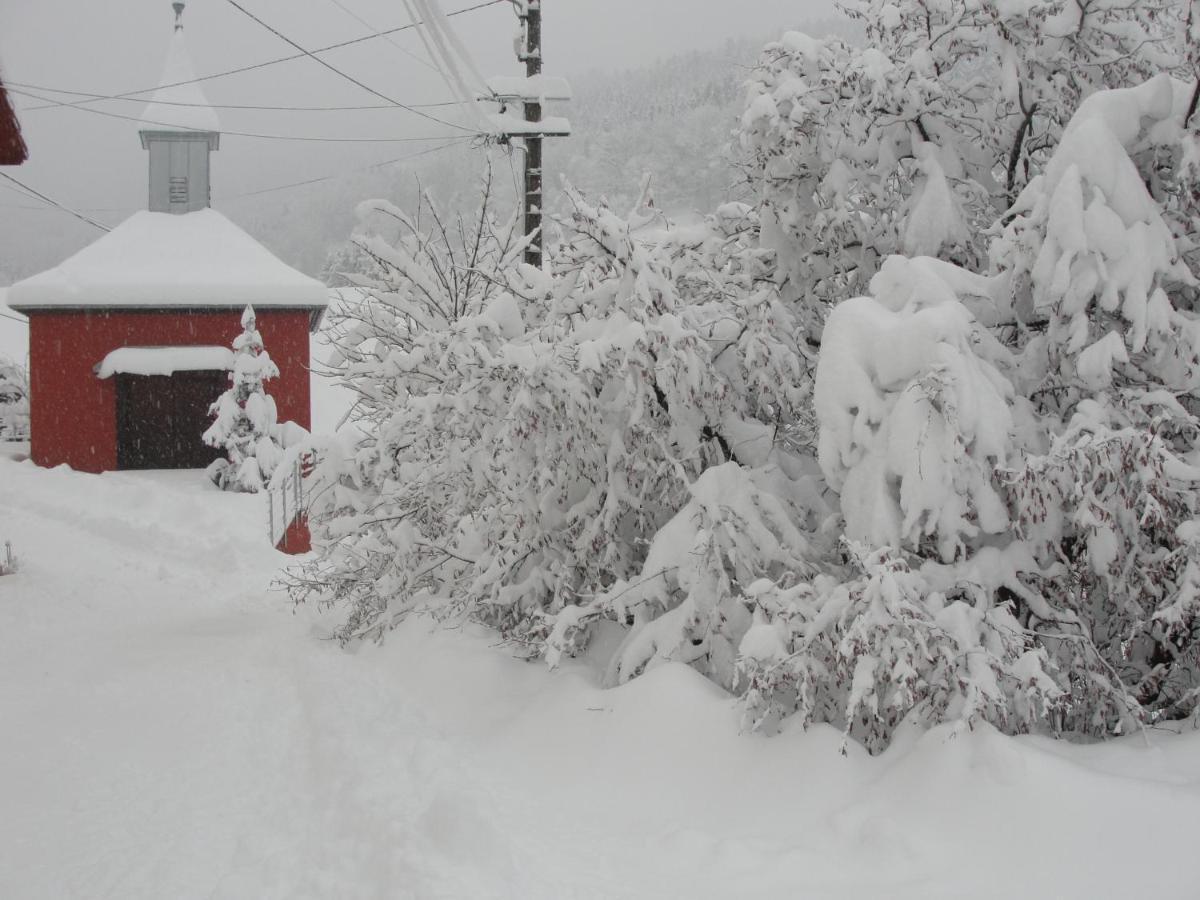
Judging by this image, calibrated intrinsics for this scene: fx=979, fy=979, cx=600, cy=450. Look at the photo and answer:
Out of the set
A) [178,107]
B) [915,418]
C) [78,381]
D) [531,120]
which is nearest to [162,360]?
[78,381]

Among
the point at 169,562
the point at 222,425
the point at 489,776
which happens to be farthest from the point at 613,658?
the point at 222,425

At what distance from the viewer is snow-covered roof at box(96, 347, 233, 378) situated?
824 inches

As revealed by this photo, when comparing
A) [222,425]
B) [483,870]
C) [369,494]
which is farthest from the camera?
[222,425]

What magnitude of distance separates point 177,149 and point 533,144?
60.6ft

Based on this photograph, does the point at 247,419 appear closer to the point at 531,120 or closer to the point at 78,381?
the point at 78,381

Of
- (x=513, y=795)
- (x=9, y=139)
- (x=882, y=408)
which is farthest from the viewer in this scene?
(x=9, y=139)

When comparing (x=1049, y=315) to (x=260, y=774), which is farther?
(x=260, y=774)

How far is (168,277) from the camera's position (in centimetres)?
2181

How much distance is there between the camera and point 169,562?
48.3ft

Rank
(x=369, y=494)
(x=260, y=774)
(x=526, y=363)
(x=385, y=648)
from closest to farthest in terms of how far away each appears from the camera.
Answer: (x=260, y=774) < (x=526, y=363) < (x=385, y=648) < (x=369, y=494)

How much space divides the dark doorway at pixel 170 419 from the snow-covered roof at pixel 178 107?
687 centimetres

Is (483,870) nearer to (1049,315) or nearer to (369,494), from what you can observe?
(1049,315)

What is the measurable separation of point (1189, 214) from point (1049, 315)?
845 mm

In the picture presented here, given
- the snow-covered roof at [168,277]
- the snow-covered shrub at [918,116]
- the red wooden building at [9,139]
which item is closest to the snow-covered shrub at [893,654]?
the snow-covered shrub at [918,116]
